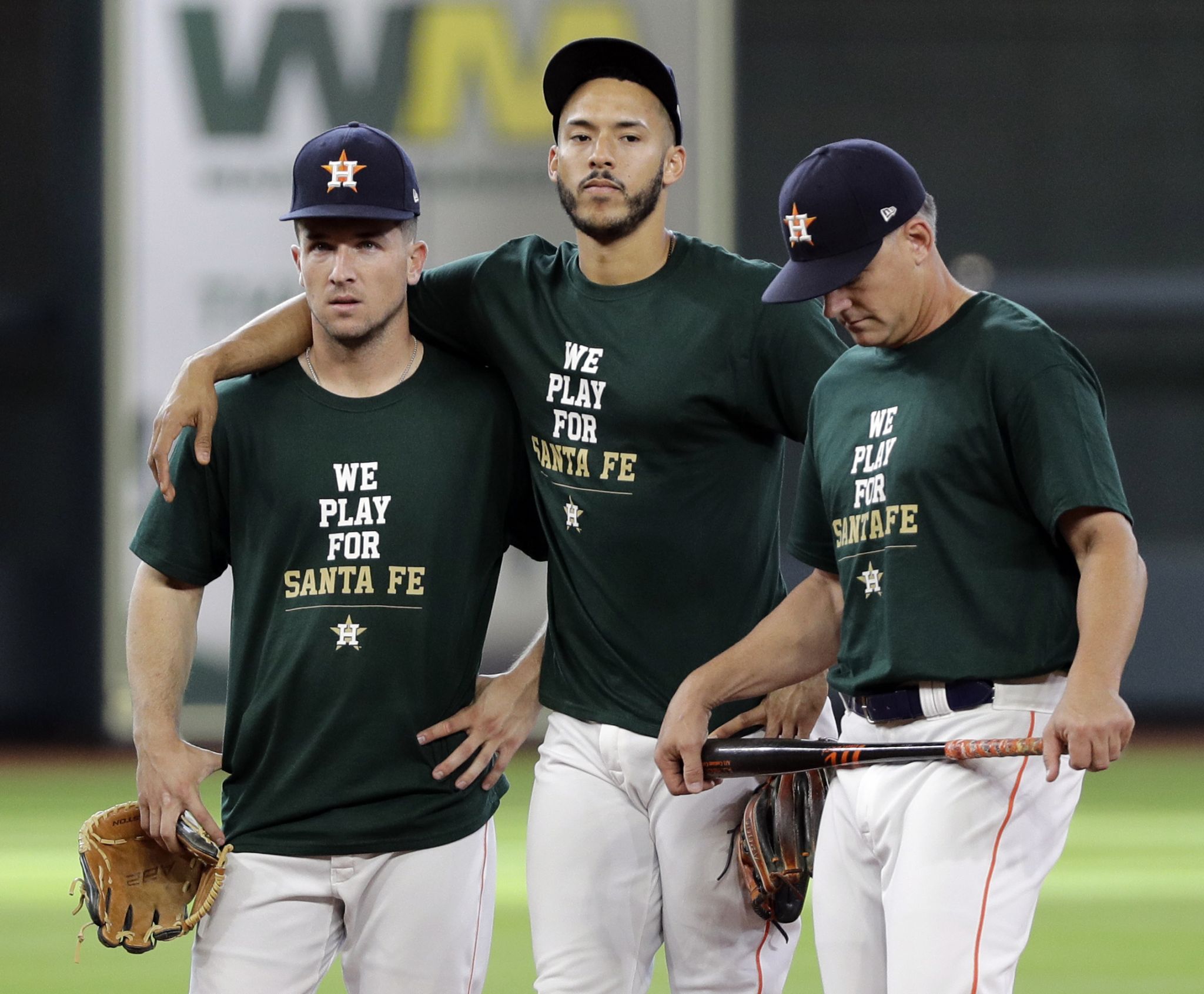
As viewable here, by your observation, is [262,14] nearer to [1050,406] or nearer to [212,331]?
[212,331]

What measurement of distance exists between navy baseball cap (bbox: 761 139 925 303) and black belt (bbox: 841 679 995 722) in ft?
2.73

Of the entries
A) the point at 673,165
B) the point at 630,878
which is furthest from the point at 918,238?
the point at 630,878

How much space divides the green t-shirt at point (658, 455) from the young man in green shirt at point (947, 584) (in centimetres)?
37

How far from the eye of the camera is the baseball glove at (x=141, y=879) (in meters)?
3.73

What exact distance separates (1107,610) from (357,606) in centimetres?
166

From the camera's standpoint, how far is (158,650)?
383cm

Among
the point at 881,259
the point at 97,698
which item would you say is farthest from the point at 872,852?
the point at 97,698

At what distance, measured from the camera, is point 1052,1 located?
14.4m

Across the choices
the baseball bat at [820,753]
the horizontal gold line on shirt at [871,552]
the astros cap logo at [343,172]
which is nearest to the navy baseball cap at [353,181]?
the astros cap logo at [343,172]

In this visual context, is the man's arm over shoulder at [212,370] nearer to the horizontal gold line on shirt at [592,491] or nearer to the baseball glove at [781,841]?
the horizontal gold line on shirt at [592,491]

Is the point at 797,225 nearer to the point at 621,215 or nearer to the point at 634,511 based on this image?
the point at 621,215

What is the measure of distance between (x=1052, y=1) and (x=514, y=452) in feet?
39.1

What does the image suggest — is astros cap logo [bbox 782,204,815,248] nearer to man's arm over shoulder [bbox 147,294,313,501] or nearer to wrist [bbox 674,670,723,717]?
wrist [bbox 674,670,723,717]

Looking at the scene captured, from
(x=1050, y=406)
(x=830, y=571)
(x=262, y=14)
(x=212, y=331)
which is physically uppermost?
(x=262, y=14)
